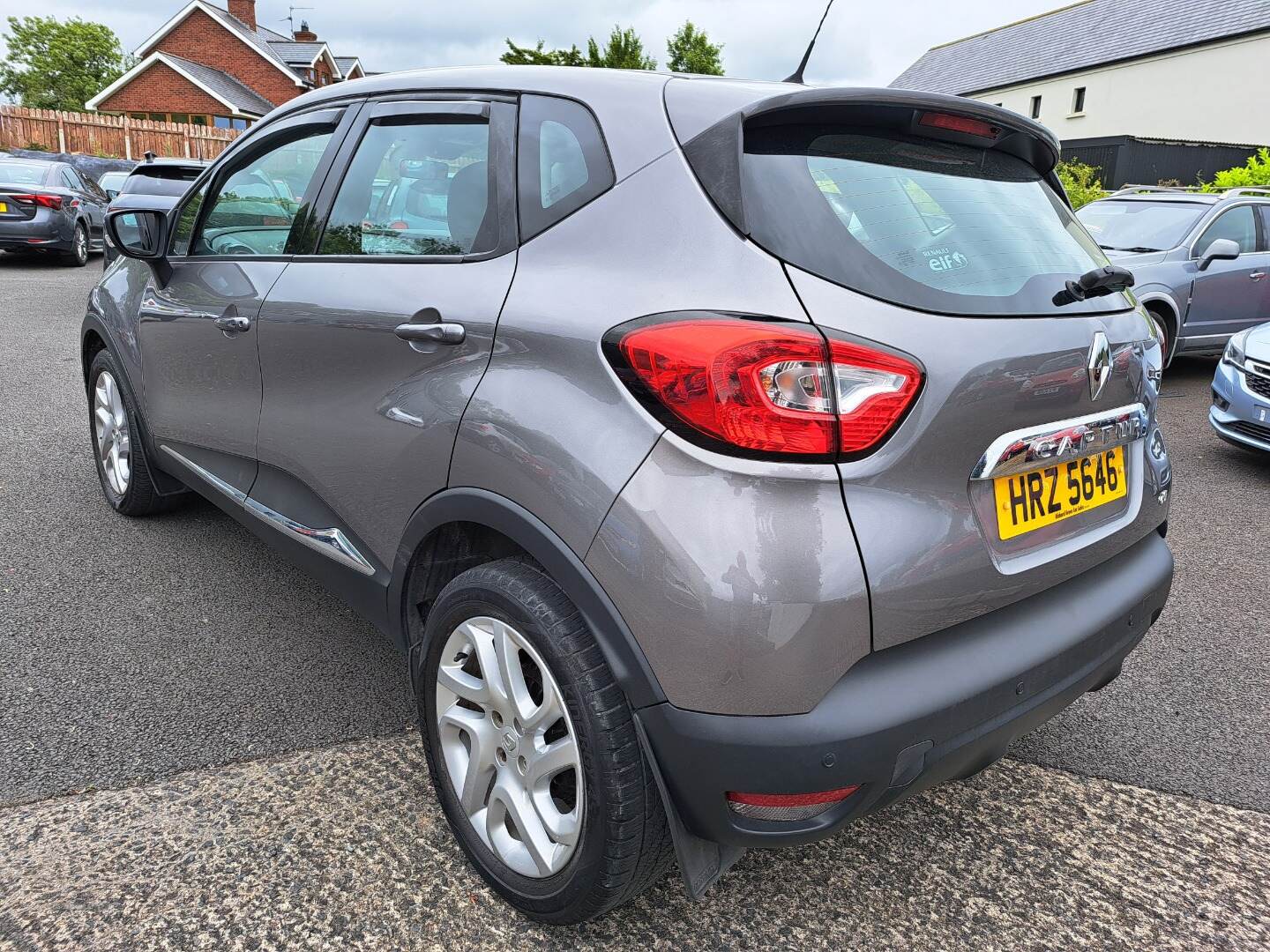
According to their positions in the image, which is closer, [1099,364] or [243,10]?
[1099,364]

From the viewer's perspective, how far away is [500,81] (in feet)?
7.51

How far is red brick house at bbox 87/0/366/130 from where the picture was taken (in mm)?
43156

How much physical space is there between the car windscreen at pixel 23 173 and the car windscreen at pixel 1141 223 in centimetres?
1431

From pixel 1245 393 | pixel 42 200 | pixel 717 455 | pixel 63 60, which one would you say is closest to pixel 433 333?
pixel 717 455

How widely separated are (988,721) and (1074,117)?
43.7 meters

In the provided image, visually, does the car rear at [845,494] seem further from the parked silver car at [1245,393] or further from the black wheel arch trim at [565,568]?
the parked silver car at [1245,393]

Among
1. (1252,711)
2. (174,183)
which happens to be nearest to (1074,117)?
(174,183)

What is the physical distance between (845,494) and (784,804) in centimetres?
55

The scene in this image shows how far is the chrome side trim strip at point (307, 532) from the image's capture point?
8.11ft

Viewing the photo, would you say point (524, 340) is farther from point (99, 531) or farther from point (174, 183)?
point (174, 183)

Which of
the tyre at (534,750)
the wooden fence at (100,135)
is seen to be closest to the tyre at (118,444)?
the tyre at (534,750)

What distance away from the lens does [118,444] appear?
413cm

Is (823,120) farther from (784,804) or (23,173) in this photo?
(23,173)

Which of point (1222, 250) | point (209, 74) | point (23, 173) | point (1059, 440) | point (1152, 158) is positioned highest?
point (209, 74)
